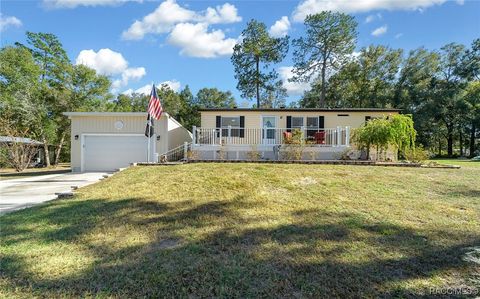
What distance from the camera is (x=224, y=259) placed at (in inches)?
137

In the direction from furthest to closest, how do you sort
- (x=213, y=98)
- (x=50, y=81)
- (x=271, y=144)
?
(x=213, y=98) < (x=50, y=81) < (x=271, y=144)

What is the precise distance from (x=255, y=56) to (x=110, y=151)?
18.3 m


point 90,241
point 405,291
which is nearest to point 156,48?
point 90,241

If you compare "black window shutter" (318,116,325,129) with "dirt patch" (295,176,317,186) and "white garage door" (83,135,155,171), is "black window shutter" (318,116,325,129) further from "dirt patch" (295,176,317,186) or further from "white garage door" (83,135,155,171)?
"white garage door" (83,135,155,171)

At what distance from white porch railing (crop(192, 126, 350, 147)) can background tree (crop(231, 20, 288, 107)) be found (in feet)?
52.9

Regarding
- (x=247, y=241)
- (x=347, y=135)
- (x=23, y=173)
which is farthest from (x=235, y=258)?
(x=23, y=173)

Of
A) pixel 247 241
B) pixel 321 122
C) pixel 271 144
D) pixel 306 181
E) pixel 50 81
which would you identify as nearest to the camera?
pixel 247 241

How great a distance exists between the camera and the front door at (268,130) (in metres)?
13.3

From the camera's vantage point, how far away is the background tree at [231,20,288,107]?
1099 inches

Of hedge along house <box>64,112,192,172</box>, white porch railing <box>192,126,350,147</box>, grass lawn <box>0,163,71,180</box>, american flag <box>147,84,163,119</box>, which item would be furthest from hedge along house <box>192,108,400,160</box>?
grass lawn <box>0,163,71,180</box>

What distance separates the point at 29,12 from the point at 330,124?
14.8 m

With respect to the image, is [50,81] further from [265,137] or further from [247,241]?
[247,241]

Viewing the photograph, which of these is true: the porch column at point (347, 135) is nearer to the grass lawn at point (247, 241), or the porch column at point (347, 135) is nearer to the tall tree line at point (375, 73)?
the grass lawn at point (247, 241)

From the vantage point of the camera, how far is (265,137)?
13203mm
